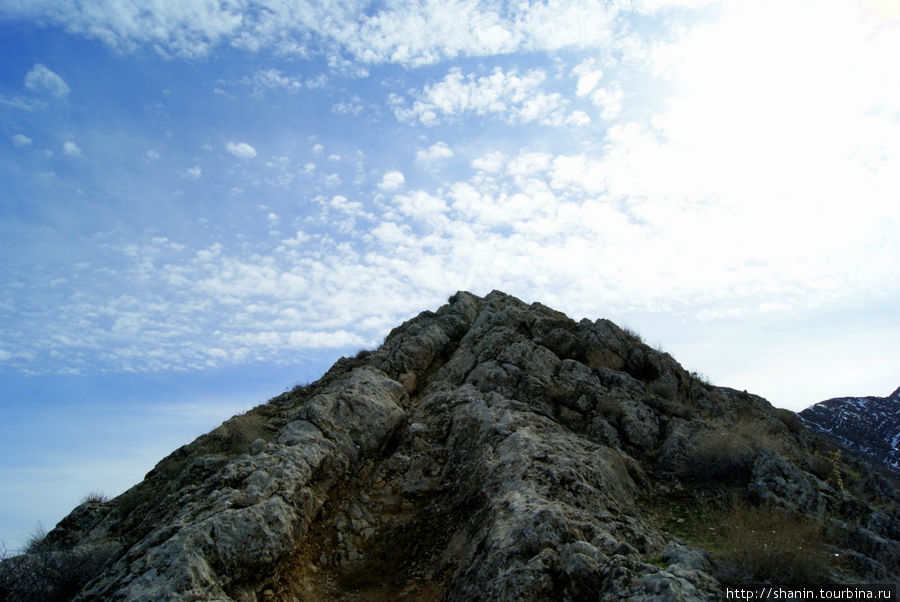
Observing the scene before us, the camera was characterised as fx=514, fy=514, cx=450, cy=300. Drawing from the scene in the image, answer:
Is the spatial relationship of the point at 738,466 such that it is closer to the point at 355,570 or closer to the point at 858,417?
the point at 355,570

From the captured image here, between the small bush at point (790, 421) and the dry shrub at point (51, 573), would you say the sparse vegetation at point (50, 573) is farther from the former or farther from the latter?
the small bush at point (790, 421)

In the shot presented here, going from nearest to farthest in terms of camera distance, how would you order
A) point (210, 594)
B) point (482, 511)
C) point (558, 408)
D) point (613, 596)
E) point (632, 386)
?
point (613, 596) → point (210, 594) → point (482, 511) → point (558, 408) → point (632, 386)

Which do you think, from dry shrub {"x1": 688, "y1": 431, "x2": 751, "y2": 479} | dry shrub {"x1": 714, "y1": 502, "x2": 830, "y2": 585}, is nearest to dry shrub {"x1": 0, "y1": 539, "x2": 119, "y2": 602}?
dry shrub {"x1": 714, "y1": 502, "x2": 830, "y2": 585}

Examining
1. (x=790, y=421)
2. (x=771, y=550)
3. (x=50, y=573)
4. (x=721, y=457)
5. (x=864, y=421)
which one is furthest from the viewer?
(x=864, y=421)

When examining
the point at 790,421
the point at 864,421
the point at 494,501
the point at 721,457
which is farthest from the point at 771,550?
the point at 864,421

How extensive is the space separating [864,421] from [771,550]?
143 feet

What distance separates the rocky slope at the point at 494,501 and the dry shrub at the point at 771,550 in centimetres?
6

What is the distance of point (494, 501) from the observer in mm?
10719

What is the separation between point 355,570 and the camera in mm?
10914

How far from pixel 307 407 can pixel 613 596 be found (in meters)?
9.63

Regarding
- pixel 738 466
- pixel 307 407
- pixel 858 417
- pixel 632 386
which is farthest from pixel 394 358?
pixel 858 417

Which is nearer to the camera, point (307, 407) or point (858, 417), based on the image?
point (307, 407)

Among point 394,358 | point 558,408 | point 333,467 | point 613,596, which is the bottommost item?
point 613,596

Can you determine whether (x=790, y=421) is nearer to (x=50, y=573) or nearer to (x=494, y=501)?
(x=494, y=501)
